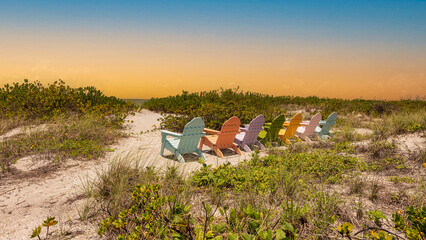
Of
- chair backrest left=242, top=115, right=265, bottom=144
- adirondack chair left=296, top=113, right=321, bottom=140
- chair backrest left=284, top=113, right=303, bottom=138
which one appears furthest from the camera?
adirondack chair left=296, top=113, right=321, bottom=140

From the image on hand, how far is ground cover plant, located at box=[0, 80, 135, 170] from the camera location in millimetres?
6312

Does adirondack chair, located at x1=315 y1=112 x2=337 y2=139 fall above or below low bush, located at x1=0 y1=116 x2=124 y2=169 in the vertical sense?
above

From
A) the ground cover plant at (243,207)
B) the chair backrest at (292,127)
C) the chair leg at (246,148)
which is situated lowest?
the chair leg at (246,148)

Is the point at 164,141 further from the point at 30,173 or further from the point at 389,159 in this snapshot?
the point at 389,159

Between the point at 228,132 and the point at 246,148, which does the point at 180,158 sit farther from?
the point at 246,148

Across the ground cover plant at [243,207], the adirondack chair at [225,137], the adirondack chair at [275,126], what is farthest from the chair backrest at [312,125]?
the ground cover plant at [243,207]

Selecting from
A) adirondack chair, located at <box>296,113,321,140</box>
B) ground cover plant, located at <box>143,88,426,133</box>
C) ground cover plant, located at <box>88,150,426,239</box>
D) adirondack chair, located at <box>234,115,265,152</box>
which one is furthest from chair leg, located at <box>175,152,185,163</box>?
adirondack chair, located at <box>296,113,321,140</box>

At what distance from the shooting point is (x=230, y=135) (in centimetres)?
693

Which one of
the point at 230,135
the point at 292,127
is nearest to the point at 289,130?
the point at 292,127

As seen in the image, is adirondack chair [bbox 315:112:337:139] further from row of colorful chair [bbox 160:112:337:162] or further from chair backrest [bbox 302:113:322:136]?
chair backrest [bbox 302:113:322:136]

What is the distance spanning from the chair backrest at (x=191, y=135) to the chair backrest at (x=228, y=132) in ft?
1.81

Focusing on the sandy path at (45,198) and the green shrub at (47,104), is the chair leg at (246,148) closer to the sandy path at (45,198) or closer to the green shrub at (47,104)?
the sandy path at (45,198)

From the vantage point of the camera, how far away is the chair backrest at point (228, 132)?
263 inches

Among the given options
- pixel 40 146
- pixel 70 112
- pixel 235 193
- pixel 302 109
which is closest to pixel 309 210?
pixel 235 193
